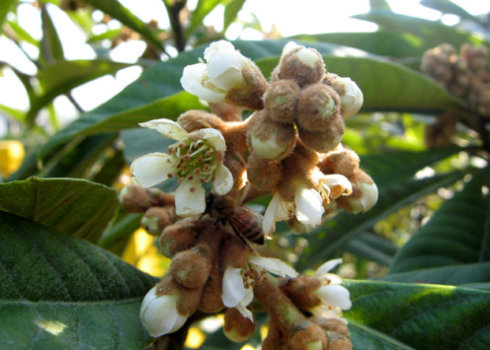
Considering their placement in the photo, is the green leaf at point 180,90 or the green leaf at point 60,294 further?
the green leaf at point 180,90

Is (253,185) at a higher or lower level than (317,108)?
lower

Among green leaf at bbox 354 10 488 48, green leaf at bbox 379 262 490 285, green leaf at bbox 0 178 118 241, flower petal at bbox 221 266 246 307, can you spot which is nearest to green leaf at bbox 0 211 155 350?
green leaf at bbox 0 178 118 241

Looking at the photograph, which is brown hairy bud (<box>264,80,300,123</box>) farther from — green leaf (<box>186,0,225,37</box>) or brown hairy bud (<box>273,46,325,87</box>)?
green leaf (<box>186,0,225,37</box>)

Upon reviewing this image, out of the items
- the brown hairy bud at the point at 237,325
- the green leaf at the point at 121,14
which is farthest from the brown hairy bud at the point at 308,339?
the green leaf at the point at 121,14

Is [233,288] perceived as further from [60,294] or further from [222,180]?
[60,294]

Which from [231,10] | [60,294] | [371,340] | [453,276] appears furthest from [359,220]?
[60,294]

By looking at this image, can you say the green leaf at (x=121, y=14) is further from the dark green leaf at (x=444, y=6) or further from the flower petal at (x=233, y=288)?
the flower petal at (x=233, y=288)

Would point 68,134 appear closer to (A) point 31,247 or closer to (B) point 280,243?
(A) point 31,247
